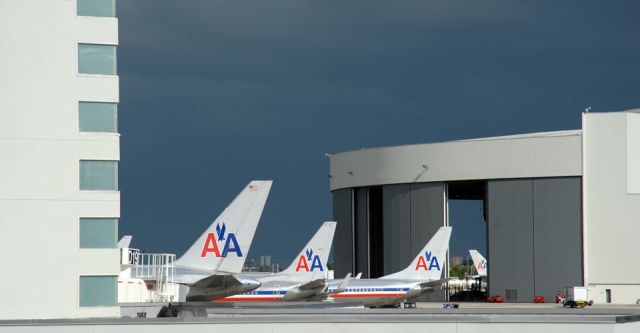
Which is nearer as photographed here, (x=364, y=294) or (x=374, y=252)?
(x=364, y=294)

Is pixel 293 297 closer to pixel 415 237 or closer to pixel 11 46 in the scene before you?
pixel 415 237

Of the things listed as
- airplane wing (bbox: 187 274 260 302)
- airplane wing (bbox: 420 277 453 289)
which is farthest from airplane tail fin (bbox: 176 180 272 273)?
airplane wing (bbox: 420 277 453 289)

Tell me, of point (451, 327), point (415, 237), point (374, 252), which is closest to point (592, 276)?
point (415, 237)

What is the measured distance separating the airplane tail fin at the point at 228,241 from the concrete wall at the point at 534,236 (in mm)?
46597

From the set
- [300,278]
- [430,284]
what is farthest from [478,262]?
[300,278]

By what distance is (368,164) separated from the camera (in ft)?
341

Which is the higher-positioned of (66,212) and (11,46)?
(11,46)

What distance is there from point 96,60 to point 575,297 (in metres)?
65.2

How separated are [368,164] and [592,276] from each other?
24688mm

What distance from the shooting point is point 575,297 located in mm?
83375

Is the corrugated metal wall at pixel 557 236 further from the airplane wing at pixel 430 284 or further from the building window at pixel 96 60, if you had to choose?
the building window at pixel 96 60

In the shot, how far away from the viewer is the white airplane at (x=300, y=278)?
217 ft

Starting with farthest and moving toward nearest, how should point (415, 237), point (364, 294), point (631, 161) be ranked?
point (415, 237)
point (631, 161)
point (364, 294)

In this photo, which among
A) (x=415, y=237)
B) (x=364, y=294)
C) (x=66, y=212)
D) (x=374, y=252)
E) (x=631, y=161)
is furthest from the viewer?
(x=374, y=252)
